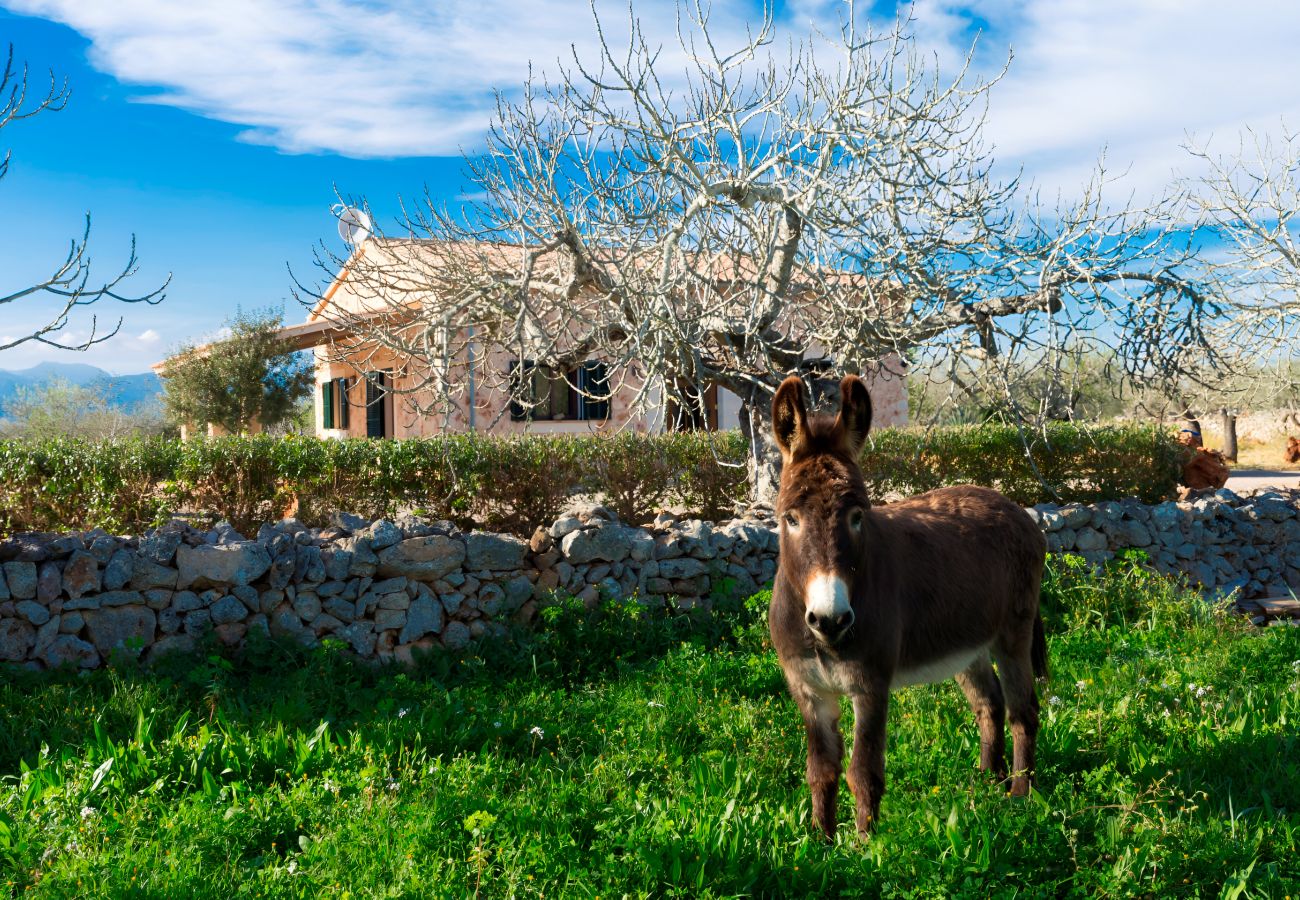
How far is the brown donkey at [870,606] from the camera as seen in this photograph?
323cm

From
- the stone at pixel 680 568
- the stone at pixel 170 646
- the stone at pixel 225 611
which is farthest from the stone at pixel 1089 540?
the stone at pixel 170 646

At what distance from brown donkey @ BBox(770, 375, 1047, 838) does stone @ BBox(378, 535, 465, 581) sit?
3751 millimetres

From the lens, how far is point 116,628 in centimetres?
636

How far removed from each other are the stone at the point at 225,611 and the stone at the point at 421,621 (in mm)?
1149

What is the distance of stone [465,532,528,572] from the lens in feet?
23.5

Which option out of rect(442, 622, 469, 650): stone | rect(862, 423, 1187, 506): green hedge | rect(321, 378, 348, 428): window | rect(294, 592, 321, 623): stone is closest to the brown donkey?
rect(442, 622, 469, 650): stone

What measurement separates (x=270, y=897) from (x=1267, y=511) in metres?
11.8

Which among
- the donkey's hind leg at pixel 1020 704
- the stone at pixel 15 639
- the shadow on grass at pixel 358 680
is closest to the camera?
the donkey's hind leg at pixel 1020 704

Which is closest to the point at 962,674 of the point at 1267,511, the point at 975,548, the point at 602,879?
the point at 975,548

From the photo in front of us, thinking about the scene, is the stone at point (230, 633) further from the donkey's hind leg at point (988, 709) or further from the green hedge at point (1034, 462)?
the green hedge at point (1034, 462)

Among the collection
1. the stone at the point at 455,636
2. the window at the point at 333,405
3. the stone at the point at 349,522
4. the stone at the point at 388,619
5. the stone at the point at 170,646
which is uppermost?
the window at the point at 333,405

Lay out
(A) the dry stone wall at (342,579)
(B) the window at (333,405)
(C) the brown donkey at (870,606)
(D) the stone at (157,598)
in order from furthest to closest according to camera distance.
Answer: (B) the window at (333,405), (D) the stone at (157,598), (A) the dry stone wall at (342,579), (C) the brown donkey at (870,606)

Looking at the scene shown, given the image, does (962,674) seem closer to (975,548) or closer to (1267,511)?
(975,548)

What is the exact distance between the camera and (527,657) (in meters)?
6.61
